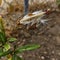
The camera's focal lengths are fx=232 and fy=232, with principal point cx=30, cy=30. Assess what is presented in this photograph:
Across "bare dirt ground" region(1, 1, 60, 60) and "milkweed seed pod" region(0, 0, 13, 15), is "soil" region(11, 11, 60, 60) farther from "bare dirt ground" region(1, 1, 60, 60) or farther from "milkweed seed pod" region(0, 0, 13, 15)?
"milkweed seed pod" region(0, 0, 13, 15)

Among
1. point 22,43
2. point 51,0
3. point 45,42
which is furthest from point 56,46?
point 51,0

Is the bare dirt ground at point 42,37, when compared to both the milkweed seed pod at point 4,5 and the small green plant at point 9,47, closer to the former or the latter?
the milkweed seed pod at point 4,5

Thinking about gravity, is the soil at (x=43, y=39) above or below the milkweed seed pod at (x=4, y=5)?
below

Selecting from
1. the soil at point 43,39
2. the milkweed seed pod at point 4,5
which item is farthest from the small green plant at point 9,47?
the milkweed seed pod at point 4,5

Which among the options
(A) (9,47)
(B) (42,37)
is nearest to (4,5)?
(B) (42,37)

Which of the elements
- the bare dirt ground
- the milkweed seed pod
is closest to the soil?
the bare dirt ground

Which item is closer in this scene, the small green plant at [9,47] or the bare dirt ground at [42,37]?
the small green plant at [9,47]

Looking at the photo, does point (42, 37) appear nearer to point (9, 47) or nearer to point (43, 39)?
point (43, 39)

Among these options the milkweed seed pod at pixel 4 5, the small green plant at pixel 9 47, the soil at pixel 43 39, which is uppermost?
the milkweed seed pod at pixel 4 5

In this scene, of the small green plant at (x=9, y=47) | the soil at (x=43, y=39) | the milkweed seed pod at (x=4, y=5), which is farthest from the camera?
the milkweed seed pod at (x=4, y=5)
